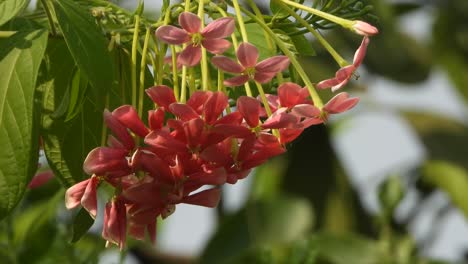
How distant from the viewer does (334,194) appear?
193 inches

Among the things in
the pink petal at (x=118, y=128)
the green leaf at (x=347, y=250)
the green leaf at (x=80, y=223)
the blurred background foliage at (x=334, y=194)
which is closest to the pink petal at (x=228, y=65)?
the pink petal at (x=118, y=128)

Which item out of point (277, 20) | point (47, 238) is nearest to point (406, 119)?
point (47, 238)

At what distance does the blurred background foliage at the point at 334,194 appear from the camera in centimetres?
247

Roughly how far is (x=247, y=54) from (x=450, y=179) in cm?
305

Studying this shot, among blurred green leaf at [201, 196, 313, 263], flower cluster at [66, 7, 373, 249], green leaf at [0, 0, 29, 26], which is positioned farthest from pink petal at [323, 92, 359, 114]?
blurred green leaf at [201, 196, 313, 263]

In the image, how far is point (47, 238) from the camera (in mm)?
2238

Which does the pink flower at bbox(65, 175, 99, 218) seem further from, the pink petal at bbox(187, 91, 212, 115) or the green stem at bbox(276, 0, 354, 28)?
the green stem at bbox(276, 0, 354, 28)

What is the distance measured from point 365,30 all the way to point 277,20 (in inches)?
4.8

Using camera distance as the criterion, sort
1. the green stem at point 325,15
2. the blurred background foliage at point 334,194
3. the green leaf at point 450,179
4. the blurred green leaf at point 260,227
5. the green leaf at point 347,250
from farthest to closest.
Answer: the green leaf at point 450,179 < the blurred green leaf at point 260,227 < the green leaf at point 347,250 < the blurred background foliage at point 334,194 < the green stem at point 325,15

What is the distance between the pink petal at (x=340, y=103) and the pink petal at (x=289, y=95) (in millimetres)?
29

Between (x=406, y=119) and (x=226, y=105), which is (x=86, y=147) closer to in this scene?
(x=226, y=105)

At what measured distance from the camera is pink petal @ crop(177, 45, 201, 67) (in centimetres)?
112

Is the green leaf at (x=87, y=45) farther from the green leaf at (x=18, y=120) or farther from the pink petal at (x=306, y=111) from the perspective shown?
the pink petal at (x=306, y=111)

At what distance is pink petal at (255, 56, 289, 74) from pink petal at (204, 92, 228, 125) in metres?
0.06
